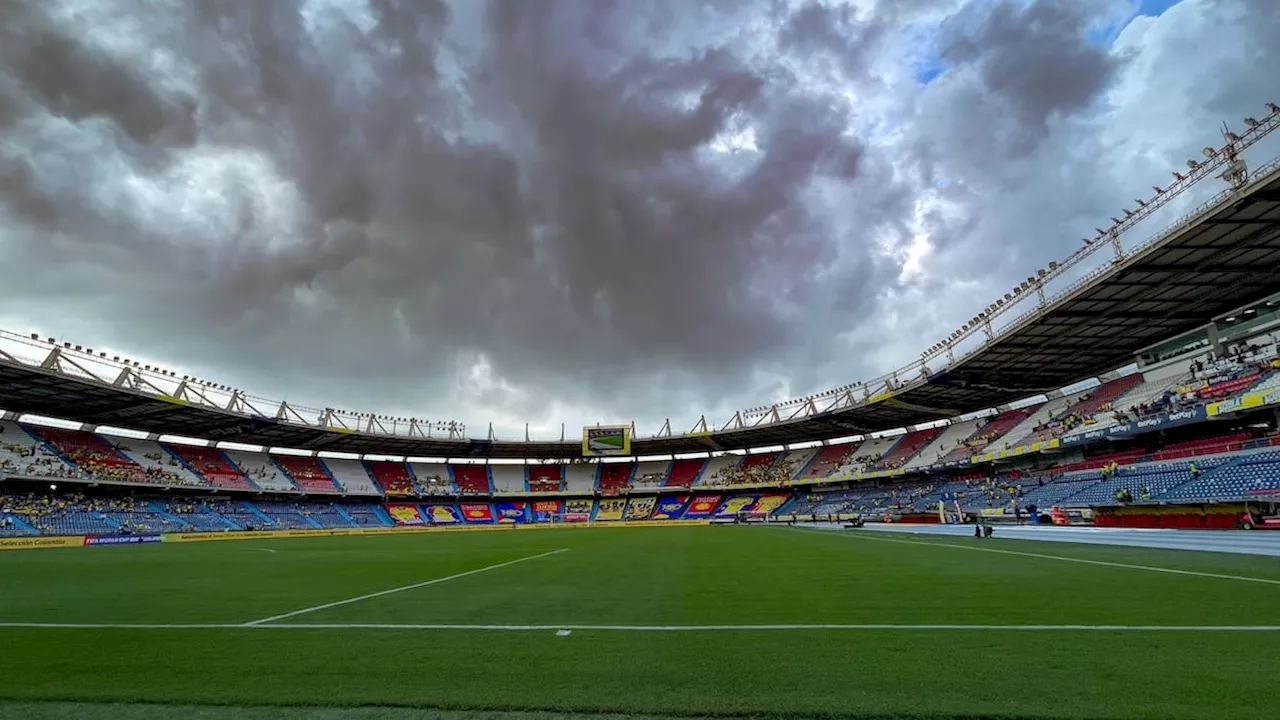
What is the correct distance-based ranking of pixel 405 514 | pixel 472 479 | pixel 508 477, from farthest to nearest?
1. pixel 508 477
2. pixel 472 479
3. pixel 405 514

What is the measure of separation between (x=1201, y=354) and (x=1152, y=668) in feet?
130

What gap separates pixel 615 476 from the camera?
7725cm

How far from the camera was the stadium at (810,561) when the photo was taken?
147 inches

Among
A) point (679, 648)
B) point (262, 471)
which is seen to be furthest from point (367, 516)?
point (679, 648)

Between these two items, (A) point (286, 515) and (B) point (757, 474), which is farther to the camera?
(B) point (757, 474)

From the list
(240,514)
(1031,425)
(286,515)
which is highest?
(1031,425)

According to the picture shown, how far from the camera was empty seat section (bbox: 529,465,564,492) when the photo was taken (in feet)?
244

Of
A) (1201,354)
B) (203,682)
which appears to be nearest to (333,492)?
(203,682)

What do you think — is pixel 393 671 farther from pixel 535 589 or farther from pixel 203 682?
pixel 535 589

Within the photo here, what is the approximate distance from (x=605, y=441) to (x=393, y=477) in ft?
84.6

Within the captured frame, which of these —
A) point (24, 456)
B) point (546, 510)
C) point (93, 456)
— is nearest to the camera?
point (24, 456)

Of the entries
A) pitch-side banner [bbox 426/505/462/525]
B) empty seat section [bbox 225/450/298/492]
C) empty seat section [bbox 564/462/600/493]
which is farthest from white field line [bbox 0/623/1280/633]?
empty seat section [bbox 564/462/600/493]

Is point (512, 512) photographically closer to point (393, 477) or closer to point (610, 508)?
point (610, 508)

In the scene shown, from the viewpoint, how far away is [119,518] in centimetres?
4184
